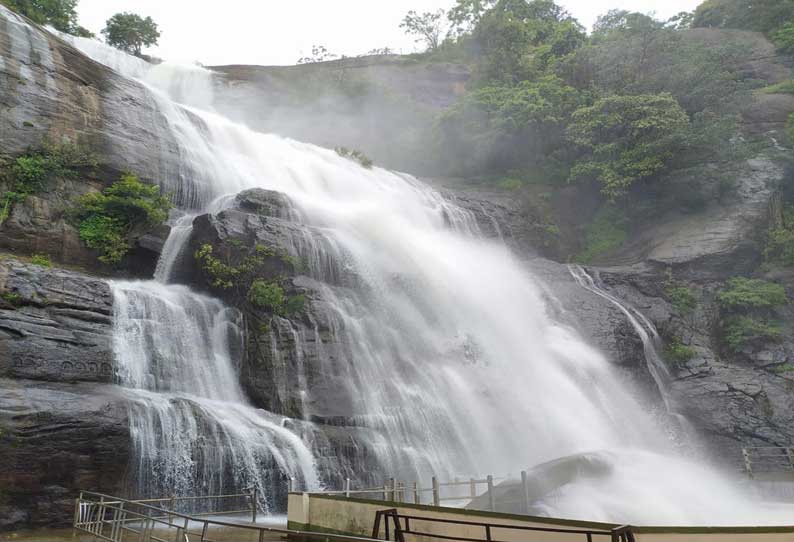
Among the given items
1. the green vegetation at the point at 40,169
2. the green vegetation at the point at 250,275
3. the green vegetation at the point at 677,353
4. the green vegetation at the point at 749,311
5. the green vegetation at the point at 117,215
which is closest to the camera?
the green vegetation at the point at 250,275

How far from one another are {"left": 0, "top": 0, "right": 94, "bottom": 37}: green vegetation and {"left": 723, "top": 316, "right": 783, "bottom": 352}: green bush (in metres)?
38.9

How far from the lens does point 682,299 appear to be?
2991cm

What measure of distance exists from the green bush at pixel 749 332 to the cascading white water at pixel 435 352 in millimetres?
8130

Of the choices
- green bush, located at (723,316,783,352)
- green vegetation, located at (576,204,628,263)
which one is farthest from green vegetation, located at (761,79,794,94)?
green bush, located at (723,316,783,352)

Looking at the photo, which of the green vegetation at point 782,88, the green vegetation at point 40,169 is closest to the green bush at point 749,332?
the green vegetation at point 782,88

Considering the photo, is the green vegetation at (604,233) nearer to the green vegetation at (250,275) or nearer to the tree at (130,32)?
the green vegetation at (250,275)

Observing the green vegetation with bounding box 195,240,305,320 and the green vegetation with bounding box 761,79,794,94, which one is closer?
the green vegetation with bounding box 195,240,305,320

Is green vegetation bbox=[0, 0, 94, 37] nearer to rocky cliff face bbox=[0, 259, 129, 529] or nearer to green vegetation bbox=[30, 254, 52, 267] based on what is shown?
green vegetation bbox=[30, 254, 52, 267]

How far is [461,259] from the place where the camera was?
96.0 ft

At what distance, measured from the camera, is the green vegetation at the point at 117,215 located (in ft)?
66.6

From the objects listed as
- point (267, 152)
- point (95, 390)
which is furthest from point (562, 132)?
point (95, 390)

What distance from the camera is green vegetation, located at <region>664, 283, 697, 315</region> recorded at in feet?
97.2

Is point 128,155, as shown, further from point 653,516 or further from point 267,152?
point 653,516

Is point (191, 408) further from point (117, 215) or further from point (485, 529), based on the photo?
point (117, 215)
